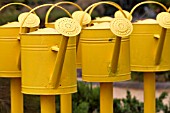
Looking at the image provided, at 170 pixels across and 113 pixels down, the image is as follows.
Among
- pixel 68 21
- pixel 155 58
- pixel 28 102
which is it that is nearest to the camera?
pixel 68 21

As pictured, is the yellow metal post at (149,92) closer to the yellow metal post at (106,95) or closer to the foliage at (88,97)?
the yellow metal post at (106,95)

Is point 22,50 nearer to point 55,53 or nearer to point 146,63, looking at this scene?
point 55,53

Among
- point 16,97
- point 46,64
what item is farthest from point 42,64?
point 16,97

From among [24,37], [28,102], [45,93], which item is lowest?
[28,102]

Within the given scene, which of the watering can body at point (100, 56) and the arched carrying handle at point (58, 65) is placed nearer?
the arched carrying handle at point (58, 65)

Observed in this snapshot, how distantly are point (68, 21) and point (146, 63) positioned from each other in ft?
4.49

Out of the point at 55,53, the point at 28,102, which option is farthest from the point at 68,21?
the point at 28,102

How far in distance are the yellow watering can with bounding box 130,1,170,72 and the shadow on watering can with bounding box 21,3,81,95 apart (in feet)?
3.57

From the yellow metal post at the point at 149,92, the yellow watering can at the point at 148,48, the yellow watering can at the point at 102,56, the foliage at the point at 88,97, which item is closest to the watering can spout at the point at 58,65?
the yellow watering can at the point at 102,56

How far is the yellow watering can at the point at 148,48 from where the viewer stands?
206 inches

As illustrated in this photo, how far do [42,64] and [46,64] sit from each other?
2cm

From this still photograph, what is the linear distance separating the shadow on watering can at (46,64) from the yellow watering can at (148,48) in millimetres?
1088

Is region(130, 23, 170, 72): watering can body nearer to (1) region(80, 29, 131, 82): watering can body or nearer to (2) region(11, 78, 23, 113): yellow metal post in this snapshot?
(1) region(80, 29, 131, 82): watering can body

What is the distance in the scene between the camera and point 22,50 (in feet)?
14.1
